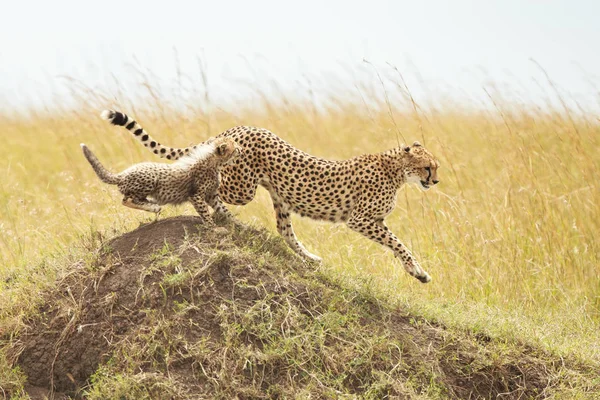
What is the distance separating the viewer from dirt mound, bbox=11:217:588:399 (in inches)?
191

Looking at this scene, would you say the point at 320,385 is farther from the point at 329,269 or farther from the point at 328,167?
the point at 328,167

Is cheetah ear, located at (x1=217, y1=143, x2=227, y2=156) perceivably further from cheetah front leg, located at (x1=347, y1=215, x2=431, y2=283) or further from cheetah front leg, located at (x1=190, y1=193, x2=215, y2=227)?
cheetah front leg, located at (x1=347, y1=215, x2=431, y2=283)

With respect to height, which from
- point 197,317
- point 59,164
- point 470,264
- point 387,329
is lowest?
point 59,164

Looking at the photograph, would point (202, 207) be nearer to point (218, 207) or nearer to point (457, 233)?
point (218, 207)

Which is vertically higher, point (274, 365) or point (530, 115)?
point (274, 365)

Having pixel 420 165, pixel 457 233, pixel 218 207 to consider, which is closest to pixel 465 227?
pixel 457 233

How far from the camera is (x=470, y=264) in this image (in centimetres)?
784

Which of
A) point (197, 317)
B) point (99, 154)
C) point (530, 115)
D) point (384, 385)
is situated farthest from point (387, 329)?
point (99, 154)

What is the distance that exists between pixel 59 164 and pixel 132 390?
8.56 meters

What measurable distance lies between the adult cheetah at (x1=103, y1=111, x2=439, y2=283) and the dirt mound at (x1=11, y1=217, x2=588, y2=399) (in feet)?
1.52

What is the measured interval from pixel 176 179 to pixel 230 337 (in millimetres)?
1197

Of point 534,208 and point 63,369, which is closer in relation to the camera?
point 63,369

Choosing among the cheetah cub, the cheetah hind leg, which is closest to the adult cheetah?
the cheetah cub

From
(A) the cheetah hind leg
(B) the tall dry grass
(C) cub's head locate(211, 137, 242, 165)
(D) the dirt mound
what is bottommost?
(B) the tall dry grass
